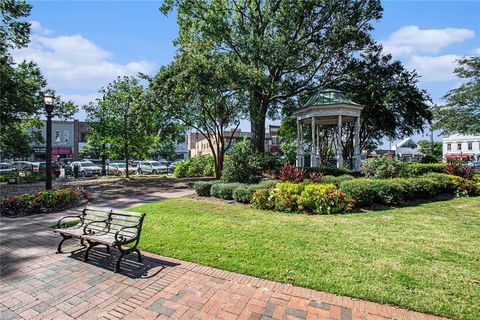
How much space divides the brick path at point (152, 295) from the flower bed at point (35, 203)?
4537 mm

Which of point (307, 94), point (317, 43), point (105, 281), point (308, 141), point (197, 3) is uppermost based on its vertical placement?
point (197, 3)

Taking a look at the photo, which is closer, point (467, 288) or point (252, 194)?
point (467, 288)

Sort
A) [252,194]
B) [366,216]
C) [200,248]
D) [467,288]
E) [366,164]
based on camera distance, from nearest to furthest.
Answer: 1. [467,288]
2. [200,248]
3. [366,216]
4. [252,194]
5. [366,164]

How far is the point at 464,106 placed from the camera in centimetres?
2403

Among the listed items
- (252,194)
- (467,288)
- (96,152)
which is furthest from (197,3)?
(96,152)

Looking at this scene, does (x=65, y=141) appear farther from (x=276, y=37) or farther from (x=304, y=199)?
(x=304, y=199)

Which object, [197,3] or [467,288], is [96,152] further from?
[467,288]

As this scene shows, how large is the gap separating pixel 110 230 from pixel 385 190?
792 cm

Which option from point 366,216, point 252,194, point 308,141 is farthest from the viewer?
point 308,141

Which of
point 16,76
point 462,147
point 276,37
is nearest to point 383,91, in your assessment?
point 276,37

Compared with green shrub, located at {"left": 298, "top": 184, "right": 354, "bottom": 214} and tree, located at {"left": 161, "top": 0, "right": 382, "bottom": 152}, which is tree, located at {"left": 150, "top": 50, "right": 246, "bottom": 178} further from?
green shrub, located at {"left": 298, "top": 184, "right": 354, "bottom": 214}

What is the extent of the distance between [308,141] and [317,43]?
11628 millimetres

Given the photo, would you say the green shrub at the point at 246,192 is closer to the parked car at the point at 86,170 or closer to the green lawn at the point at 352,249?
the green lawn at the point at 352,249

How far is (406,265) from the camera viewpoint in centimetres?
399
